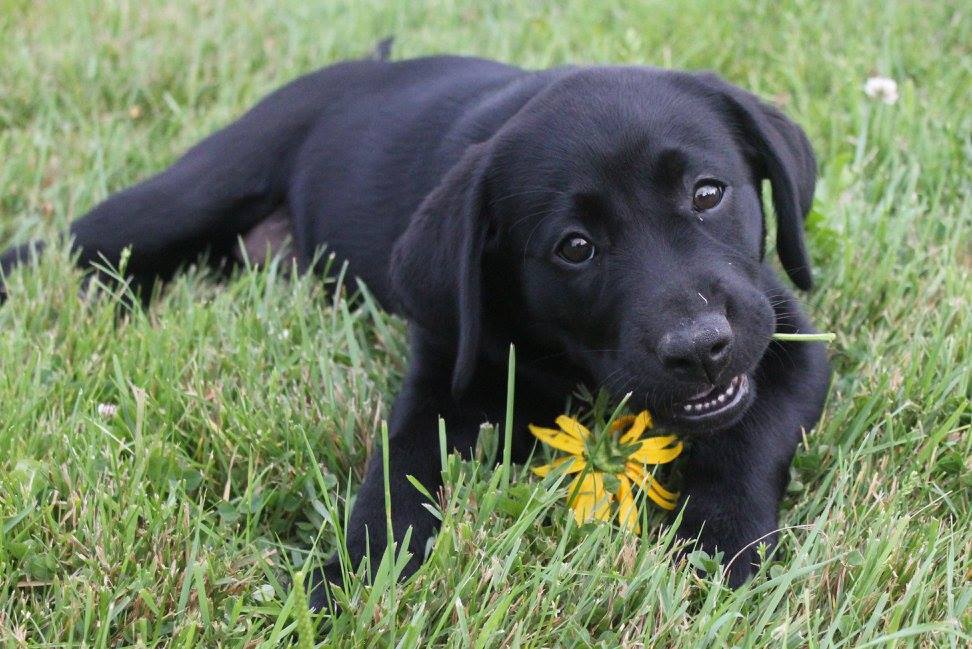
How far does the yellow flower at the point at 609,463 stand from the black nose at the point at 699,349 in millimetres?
228

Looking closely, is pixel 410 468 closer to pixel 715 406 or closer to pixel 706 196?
pixel 715 406

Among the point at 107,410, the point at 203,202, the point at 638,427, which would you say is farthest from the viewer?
the point at 203,202

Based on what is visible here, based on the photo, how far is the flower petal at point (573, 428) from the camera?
239 centimetres

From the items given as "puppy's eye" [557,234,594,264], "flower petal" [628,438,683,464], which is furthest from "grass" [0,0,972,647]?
"puppy's eye" [557,234,594,264]

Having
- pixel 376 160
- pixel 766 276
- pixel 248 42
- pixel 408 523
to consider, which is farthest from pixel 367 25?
pixel 408 523

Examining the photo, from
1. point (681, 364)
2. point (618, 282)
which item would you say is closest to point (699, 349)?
point (681, 364)

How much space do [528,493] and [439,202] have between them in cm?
73

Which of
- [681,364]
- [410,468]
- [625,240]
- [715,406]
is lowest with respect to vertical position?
[410,468]

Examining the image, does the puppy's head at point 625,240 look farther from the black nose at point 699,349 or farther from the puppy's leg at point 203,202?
the puppy's leg at point 203,202

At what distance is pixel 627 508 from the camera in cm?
218

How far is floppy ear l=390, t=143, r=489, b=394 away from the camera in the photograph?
7.85ft

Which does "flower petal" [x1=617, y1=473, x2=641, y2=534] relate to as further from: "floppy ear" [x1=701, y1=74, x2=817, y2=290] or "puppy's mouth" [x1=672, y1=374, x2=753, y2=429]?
"floppy ear" [x1=701, y1=74, x2=817, y2=290]

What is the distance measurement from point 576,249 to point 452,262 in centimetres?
25

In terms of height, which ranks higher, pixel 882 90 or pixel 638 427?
pixel 882 90
